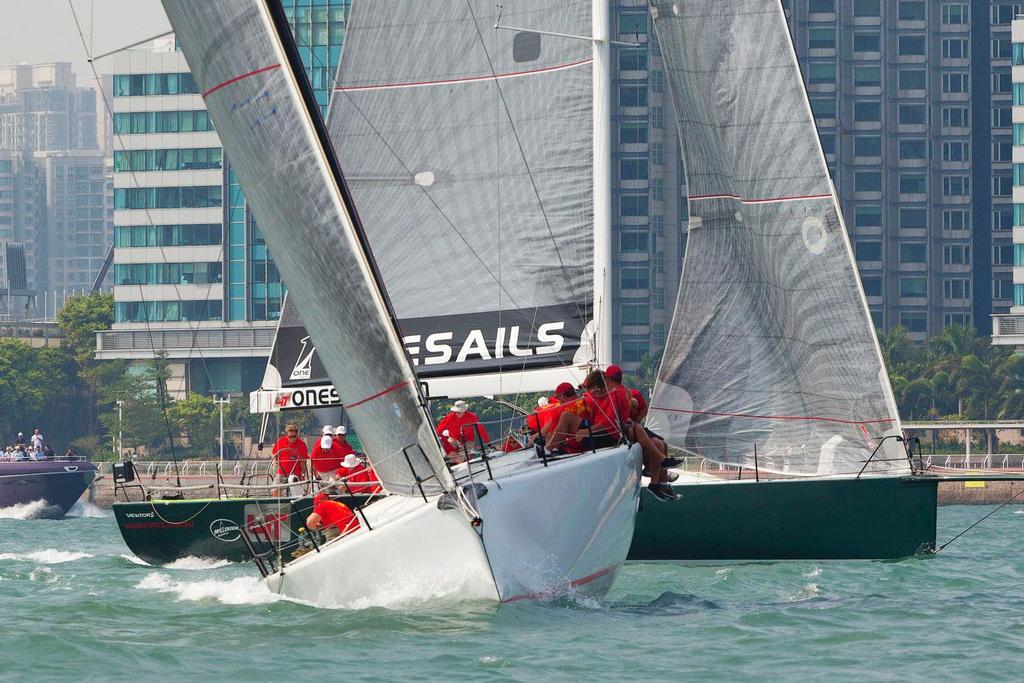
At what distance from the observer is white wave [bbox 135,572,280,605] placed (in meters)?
15.8

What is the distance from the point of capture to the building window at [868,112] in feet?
326

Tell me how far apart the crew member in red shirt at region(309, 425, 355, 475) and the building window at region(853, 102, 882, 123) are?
273ft

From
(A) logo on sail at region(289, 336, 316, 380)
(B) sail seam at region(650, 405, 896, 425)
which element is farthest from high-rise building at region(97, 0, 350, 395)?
(B) sail seam at region(650, 405, 896, 425)

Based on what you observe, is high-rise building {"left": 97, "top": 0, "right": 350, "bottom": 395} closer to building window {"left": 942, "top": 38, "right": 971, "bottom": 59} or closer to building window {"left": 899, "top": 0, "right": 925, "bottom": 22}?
building window {"left": 899, "top": 0, "right": 925, "bottom": 22}

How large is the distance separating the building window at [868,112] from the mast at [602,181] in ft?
264

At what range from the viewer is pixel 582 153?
69.5ft

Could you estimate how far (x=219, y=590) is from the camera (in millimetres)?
16906

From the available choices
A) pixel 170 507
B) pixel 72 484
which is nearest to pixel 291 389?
pixel 170 507

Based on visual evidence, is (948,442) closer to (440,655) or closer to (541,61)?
(541,61)

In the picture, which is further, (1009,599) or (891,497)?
(891,497)

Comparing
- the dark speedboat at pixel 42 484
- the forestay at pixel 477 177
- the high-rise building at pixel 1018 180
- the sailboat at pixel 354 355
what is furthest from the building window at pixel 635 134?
the sailboat at pixel 354 355

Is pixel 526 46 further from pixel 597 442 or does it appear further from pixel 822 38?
pixel 822 38

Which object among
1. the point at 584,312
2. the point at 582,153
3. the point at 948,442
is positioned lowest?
the point at 948,442

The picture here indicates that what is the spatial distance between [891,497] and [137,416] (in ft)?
204
